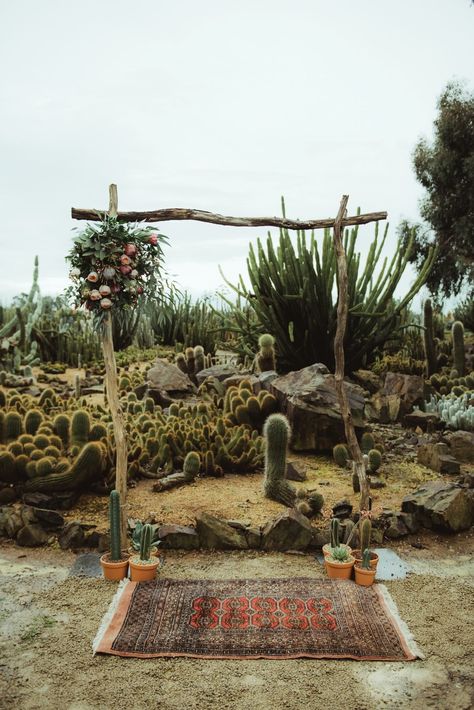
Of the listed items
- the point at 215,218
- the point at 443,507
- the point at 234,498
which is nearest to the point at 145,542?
the point at 234,498

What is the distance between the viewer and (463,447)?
21.3 feet

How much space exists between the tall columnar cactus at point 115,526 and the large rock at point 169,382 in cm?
406

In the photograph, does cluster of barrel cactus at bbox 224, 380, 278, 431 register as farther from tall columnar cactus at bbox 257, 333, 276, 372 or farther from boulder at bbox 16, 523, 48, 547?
boulder at bbox 16, 523, 48, 547

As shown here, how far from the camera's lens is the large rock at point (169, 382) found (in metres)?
8.39

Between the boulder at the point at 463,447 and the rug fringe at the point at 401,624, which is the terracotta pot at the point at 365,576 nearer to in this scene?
the rug fringe at the point at 401,624

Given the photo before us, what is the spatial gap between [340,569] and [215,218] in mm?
2550

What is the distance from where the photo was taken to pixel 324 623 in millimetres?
3461

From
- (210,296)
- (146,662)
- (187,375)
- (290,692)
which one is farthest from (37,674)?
(210,296)

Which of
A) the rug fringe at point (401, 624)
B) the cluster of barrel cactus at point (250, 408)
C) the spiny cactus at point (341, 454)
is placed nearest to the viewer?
the rug fringe at point (401, 624)

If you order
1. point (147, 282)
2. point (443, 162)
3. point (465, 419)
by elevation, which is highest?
point (443, 162)

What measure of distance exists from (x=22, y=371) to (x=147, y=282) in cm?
663

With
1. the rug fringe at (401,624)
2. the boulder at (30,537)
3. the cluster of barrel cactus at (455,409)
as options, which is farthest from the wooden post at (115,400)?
the cluster of barrel cactus at (455,409)

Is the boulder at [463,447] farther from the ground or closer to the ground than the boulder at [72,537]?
farther from the ground

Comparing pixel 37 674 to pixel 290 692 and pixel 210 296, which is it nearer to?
pixel 290 692
